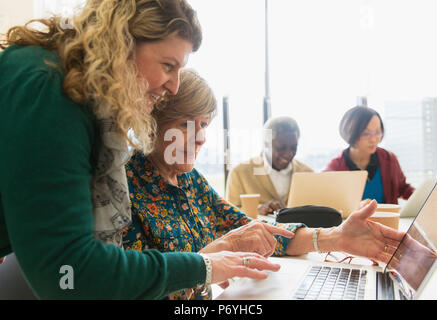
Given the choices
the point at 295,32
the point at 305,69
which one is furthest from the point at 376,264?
the point at 295,32

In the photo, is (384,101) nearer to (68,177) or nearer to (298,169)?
(298,169)

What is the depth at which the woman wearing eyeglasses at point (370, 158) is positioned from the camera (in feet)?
8.09

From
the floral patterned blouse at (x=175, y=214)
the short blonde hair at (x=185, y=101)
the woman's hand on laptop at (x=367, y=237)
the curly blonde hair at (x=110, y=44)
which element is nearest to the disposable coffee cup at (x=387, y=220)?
the woman's hand on laptop at (x=367, y=237)

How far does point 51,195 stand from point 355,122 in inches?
93.2

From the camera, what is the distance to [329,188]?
67.0 inches

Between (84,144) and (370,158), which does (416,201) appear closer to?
(370,158)

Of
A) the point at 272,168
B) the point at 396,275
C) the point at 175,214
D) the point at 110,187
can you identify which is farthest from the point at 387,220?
the point at 272,168

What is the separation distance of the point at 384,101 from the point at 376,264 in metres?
3.18

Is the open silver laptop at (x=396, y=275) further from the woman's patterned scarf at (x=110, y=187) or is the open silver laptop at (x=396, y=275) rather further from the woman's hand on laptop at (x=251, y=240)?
the woman's patterned scarf at (x=110, y=187)

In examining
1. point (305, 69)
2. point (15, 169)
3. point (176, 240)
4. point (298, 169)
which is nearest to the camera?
point (15, 169)

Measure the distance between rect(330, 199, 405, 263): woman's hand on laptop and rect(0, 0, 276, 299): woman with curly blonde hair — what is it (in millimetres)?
447

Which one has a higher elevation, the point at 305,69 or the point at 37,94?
the point at 305,69

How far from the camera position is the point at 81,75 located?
0.59m
